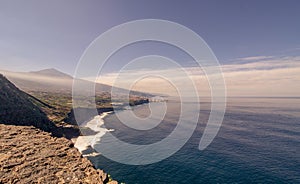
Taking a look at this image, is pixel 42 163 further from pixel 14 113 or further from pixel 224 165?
pixel 224 165

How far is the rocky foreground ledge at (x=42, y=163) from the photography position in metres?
21.2

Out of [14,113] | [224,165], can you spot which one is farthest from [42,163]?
[224,165]

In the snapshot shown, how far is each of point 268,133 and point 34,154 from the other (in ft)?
439

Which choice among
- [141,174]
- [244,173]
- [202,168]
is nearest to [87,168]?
[141,174]

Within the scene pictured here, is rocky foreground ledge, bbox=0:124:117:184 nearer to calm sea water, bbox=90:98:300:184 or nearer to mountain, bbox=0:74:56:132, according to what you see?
mountain, bbox=0:74:56:132

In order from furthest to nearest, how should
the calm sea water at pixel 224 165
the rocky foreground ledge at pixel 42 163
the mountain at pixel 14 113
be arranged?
the calm sea water at pixel 224 165 < the mountain at pixel 14 113 < the rocky foreground ledge at pixel 42 163

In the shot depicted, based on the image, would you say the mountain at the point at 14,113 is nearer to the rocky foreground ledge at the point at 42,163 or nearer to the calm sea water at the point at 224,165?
the rocky foreground ledge at the point at 42,163

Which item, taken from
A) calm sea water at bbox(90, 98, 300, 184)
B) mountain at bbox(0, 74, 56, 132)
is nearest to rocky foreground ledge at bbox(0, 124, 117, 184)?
mountain at bbox(0, 74, 56, 132)

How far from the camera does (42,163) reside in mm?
24359

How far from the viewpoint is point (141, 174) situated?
201 ft

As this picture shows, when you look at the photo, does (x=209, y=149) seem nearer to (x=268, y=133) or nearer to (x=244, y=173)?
(x=244, y=173)

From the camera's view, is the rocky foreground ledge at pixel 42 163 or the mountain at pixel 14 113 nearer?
the rocky foreground ledge at pixel 42 163

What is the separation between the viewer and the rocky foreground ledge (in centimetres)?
2120

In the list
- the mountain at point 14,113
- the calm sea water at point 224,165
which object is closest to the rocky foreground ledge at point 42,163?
the mountain at point 14,113
